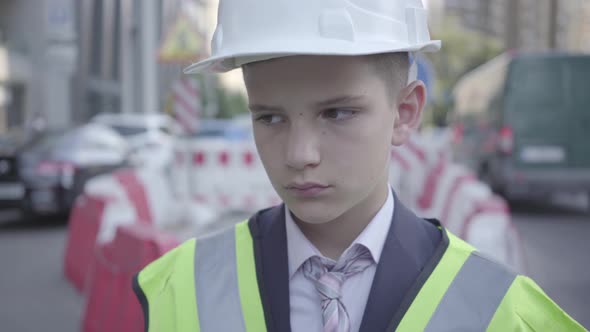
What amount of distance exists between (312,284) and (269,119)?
1.25 ft

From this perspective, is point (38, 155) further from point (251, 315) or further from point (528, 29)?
point (528, 29)

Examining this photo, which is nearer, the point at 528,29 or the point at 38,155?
the point at 38,155

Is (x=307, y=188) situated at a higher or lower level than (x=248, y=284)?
higher

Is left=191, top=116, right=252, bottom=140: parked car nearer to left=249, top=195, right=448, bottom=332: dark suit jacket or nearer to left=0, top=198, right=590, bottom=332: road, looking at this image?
left=0, top=198, right=590, bottom=332: road

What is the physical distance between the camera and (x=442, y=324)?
1422 millimetres

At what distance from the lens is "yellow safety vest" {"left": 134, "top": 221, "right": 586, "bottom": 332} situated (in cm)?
142

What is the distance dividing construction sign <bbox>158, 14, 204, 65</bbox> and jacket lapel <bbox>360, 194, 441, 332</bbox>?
37.1 ft

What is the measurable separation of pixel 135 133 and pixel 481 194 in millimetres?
12714

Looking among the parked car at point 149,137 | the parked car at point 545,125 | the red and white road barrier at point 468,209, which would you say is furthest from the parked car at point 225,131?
the red and white road barrier at point 468,209

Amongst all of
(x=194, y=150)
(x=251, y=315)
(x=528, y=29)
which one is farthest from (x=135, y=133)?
(x=528, y=29)

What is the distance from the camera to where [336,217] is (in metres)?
1.55

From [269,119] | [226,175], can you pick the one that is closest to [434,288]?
[269,119]

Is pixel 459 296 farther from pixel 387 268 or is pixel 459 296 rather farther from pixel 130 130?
pixel 130 130

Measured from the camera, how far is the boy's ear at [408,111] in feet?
5.32
